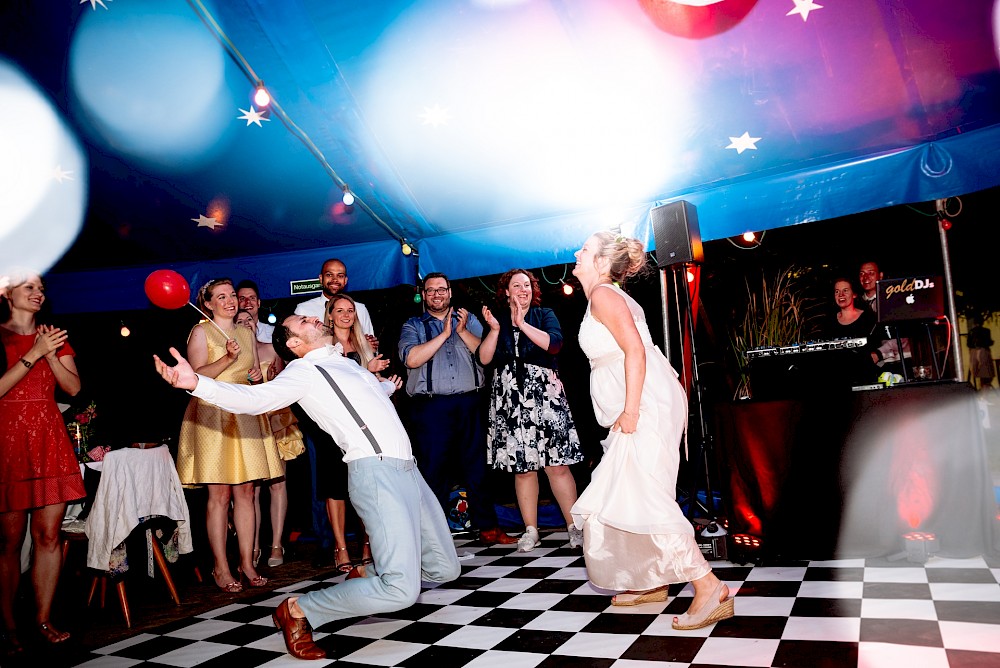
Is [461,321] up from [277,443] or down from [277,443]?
up

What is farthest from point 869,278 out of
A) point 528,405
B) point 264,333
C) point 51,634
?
point 51,634

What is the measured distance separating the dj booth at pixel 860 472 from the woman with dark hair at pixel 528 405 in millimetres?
1091

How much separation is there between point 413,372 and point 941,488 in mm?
3038

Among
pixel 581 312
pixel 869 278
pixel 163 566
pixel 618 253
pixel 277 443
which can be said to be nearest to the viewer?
pixel 618 253

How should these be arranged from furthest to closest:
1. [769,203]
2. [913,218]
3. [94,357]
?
[913,218] < [94,357] < [769,203]

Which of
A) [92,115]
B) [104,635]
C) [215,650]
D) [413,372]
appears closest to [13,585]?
[104,635]

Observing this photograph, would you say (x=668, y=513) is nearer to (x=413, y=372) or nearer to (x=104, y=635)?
(x=413, y=372)

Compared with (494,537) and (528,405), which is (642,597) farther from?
(494,537)

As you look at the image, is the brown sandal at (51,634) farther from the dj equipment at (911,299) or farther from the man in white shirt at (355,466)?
A: the dj equipment at (911,299)

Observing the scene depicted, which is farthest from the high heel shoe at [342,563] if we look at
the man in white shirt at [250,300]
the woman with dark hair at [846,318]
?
the woman with dark hair at [846,318]

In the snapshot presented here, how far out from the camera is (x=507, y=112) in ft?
13.1

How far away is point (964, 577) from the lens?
2793 mm

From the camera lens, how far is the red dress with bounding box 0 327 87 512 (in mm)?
2971

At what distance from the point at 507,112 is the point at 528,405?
181cm
